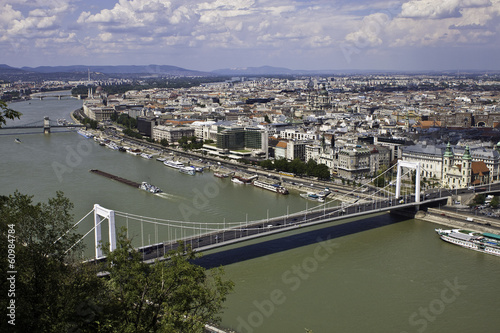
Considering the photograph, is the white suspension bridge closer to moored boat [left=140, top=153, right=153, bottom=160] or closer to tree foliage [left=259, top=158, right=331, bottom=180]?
tree foliage [left=259, top=158, right=331, bottom=180]

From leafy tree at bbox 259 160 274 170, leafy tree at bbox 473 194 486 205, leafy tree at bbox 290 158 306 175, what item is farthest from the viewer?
leafy tree at bbox 259 160 274 170

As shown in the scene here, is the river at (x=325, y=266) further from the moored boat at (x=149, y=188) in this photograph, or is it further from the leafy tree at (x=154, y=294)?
the leafy tree at (x=154, y=294)

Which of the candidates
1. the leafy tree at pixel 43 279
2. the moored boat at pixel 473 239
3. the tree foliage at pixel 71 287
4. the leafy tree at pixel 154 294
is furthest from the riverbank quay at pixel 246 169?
the leafy tree at pixel 43 279

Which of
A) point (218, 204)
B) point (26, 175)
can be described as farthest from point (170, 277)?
point (26, 175)

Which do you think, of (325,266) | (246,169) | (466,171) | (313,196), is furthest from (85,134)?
(325,266)

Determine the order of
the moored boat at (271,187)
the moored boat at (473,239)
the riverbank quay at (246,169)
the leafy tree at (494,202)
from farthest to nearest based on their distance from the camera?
1. the riverbank quay at (246,169)
2. the moored boat at (271,187)
3. the leafy tree at (494,202)
4. the moored boat at (473,239)

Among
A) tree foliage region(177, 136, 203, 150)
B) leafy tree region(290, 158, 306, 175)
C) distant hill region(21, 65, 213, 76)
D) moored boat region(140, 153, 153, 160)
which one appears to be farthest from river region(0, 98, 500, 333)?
distant hill region(21, 65, 213, 76)
